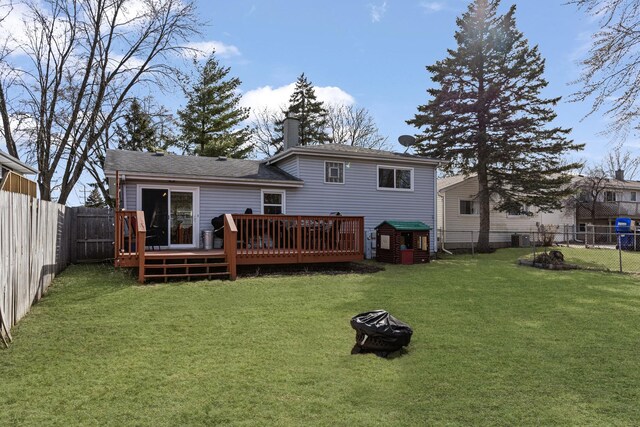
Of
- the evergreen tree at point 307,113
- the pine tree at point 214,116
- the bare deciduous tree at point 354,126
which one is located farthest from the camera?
the bare deciduous tree at point 354,126

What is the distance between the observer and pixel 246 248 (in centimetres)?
953

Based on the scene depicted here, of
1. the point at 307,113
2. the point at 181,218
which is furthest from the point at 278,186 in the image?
the point at 307,113

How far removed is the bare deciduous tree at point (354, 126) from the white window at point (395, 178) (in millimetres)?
19563

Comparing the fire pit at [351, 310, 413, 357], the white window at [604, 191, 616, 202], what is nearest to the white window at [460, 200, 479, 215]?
the white window at [604, 191, 616, 202]

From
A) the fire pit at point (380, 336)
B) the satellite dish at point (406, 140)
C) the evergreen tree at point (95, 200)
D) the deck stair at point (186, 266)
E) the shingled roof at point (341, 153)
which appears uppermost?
the satellite dish at point (406, 140)

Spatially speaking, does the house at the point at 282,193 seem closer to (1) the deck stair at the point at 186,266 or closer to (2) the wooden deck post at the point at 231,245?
(2) the wooden deck post at the point at 231,245

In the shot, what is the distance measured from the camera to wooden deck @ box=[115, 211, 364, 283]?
8469 millimetres

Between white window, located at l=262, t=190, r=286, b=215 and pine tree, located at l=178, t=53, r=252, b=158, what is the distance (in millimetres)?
15140

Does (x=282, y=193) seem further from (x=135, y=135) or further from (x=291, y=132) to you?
(x=135, y=135)

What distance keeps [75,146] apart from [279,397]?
1958 centimetres

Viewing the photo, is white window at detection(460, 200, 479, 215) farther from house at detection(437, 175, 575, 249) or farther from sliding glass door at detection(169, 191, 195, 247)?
sliding glass door at detection(169, 191, 195, 247)

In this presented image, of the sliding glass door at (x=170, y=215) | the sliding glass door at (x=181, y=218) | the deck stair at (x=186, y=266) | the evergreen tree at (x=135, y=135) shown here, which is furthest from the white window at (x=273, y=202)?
the evergreen tree at (x=135, y=135)

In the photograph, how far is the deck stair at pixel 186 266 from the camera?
8562mm

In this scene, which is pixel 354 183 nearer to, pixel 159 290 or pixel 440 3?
pixel 440 3
